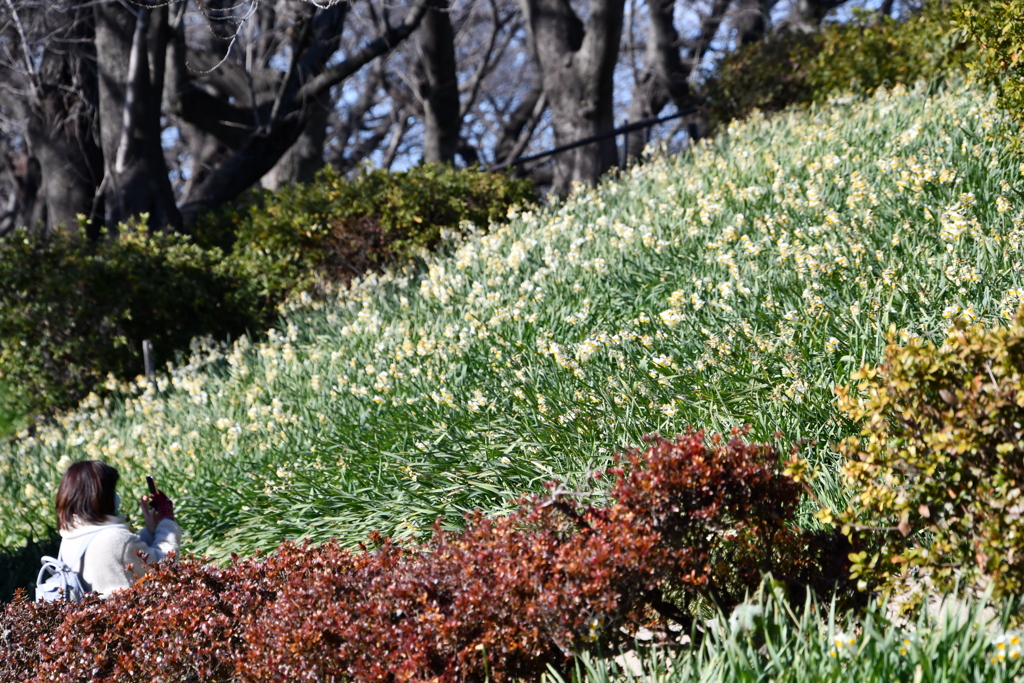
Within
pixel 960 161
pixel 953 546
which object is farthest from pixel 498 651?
pixel 960 161

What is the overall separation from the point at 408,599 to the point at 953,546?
5.30 ft

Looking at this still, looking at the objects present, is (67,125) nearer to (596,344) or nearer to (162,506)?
(162,506)

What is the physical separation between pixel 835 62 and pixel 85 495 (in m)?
8.49

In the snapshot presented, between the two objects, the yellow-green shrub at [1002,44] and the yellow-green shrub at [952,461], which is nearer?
the yellow-green shrub at [952,461]

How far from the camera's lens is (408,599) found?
9.46 ft

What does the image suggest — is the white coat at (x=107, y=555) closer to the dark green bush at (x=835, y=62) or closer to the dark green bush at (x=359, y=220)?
the dark green bush at (x=359, y=220)

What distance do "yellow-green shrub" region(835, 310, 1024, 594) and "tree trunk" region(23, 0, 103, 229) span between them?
1175 cm

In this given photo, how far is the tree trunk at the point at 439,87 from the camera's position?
13016mm

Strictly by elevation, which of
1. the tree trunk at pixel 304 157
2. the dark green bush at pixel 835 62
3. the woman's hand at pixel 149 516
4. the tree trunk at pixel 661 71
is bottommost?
the woman's hand at pixel 149 516

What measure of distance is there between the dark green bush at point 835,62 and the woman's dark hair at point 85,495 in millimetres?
7018

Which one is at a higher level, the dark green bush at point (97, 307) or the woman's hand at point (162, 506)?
the dark green bush at point (97, 307)

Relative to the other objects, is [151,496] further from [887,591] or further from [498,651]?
[887,591]

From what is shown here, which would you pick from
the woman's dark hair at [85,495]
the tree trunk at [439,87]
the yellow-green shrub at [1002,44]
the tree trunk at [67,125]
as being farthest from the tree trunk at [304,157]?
the woman's dark hair at [85,495]

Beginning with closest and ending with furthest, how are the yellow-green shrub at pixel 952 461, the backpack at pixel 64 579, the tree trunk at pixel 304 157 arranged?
the yellow-green shrub at pixel 952 461
the backpack at pixel 64 579
the tree trunk at pixel 304 157
